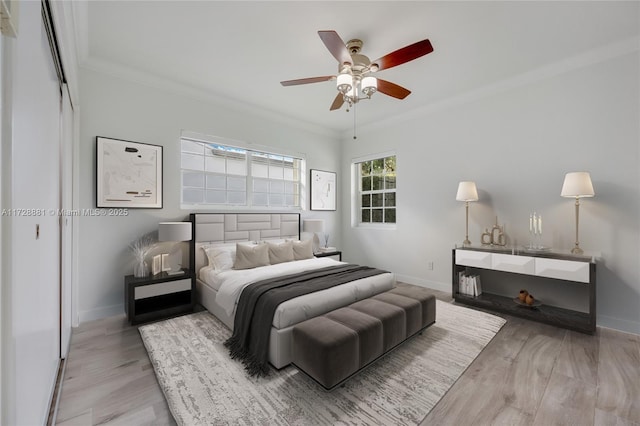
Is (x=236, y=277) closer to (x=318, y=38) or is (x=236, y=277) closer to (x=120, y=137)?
(x=120, y=137)

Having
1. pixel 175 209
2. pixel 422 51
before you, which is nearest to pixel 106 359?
pixel 175 209

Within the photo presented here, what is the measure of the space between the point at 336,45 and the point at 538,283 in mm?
3599

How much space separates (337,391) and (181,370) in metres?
1.22

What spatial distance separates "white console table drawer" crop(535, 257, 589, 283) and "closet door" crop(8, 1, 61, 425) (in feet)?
13.4

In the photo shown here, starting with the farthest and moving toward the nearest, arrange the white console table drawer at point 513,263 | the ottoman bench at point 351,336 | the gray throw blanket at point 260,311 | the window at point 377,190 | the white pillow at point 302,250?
the window at point 377,190
the white pillow at point 302,250
the white console table drawer at point 513,263
the gray throw blanket at point 260,311
the ottoman bench at point 351,336

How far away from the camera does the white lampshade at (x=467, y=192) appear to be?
11.9ft

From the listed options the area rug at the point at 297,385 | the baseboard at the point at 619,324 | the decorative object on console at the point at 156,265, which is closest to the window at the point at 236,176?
the decorative object on console at the point at 156,265

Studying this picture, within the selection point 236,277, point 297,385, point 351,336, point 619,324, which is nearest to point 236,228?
point 236,277

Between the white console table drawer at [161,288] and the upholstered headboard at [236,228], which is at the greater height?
the upholstered headboard at [236,228]

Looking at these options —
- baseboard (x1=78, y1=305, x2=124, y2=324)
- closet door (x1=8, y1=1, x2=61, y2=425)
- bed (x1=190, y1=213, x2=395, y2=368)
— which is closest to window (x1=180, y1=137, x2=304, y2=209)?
bed (x1=190, y1=213, x2=395, y2=368)

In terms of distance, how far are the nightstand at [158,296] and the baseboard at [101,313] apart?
22 cm

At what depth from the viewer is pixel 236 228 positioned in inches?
161

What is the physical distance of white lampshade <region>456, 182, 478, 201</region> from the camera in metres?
3.62

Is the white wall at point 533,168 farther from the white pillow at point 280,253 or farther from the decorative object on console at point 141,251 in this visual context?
the decorative object on console at point 141,251
